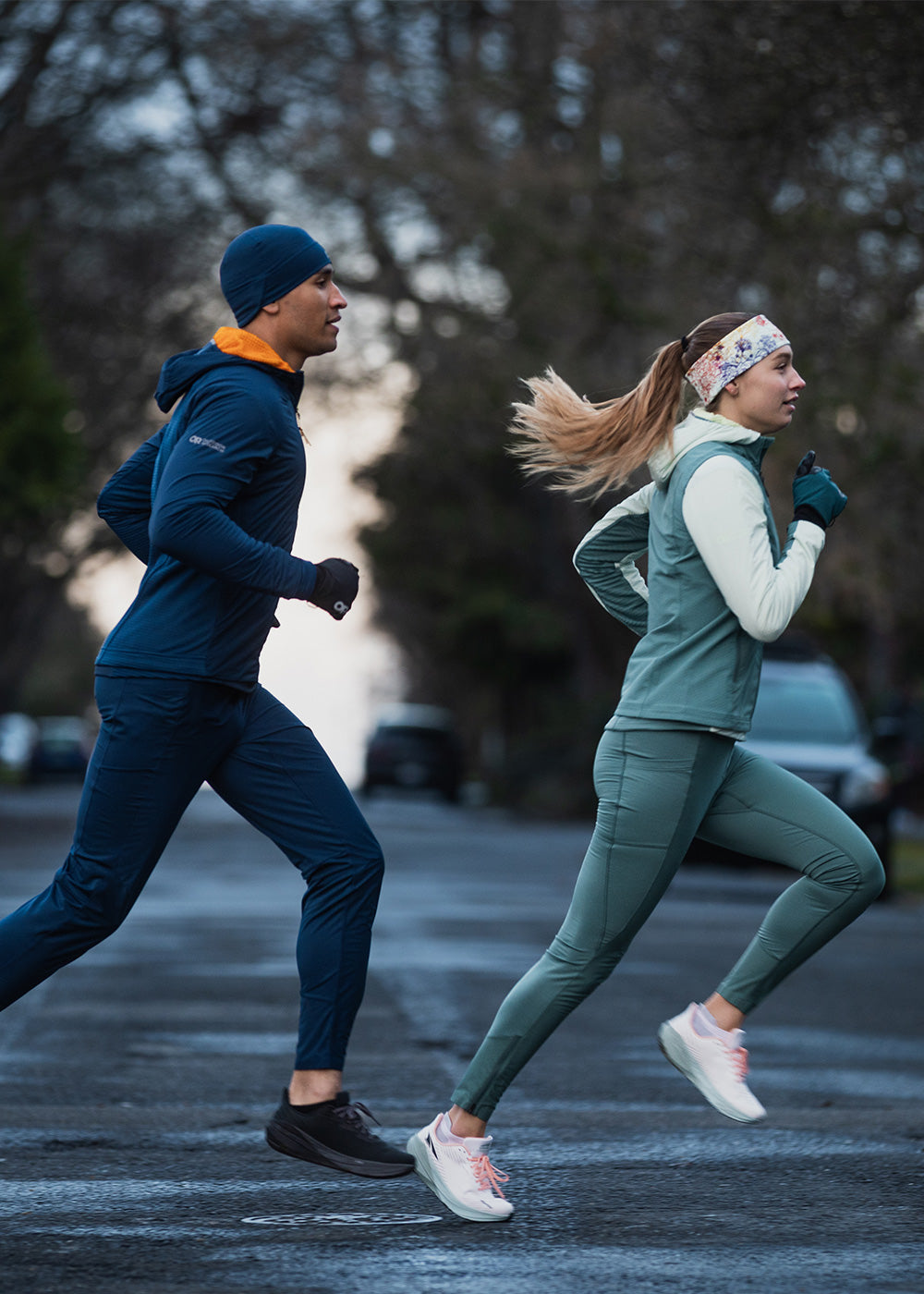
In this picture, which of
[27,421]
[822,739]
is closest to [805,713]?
[822,739]

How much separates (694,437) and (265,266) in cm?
103

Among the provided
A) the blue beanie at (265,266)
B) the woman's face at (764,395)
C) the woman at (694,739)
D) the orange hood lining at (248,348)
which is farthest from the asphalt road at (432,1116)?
the blue beanie at (265,266)

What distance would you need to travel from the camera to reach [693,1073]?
15.5ft

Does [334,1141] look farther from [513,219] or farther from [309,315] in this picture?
[513,219]

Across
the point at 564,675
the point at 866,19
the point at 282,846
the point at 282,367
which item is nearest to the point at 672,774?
the point at 282,846

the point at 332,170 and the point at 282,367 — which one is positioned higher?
the point at 282,367

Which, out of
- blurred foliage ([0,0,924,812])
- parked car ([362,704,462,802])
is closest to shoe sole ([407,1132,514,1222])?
blurred foliage ([0,0,924,812])

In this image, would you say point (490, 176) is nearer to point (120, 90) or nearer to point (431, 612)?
point (120, 90)

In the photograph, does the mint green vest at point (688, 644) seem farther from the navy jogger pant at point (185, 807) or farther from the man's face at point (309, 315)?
the man's face at point (309, 315)

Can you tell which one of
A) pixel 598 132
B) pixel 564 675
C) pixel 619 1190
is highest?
pixel 619 1190

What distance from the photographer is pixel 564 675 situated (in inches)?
1658

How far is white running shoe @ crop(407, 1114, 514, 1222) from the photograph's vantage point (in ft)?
14.6

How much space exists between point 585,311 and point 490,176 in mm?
2019

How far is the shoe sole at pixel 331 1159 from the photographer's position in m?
4.69
